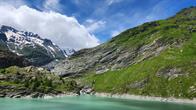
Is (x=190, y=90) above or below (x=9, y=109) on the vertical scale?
above

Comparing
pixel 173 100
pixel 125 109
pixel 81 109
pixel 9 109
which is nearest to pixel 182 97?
pixel 173 100

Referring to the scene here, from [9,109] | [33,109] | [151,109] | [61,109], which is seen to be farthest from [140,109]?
[9,109]

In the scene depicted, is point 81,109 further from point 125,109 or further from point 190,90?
point 190,90

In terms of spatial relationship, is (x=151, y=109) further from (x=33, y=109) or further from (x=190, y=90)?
(x=190, y=90)

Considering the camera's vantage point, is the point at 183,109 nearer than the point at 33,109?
No

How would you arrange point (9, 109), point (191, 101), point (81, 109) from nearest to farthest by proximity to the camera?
point (9, 109) → point (81, 109) → point (191, 101)

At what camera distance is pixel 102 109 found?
454 ft

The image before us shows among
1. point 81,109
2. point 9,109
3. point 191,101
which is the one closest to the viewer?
point 9,109

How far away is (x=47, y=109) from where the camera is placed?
132875 millimetres

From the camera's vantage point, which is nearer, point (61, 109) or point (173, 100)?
point (61, 109)

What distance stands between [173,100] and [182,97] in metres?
6.10

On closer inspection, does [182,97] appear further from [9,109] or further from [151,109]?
[9,109]

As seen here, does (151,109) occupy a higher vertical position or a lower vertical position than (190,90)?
lower

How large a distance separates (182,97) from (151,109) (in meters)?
58.3
